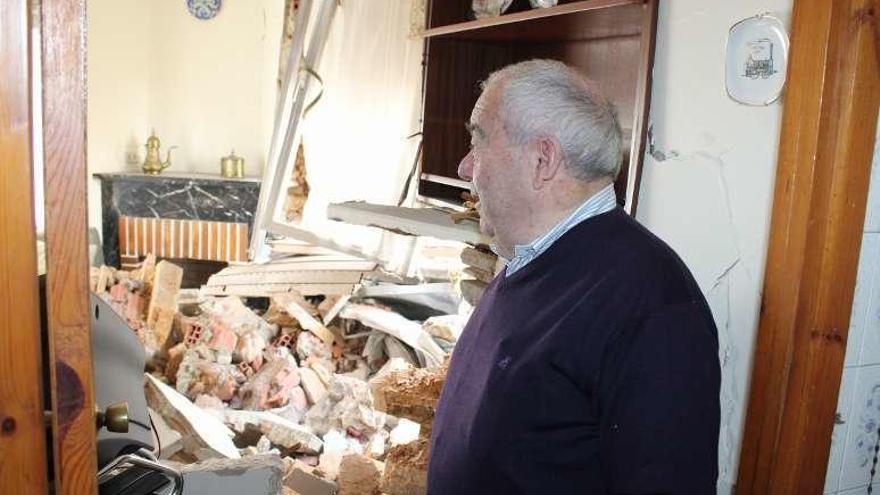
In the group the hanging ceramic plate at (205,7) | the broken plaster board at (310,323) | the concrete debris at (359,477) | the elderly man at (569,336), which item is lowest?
the concrete debris at (359,477)

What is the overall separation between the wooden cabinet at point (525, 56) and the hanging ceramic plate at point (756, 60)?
19cm

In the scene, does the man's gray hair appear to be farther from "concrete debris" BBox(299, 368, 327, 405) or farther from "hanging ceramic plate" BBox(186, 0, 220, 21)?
"hanging ceramic plate" BBox(186, 0, 220, 21)

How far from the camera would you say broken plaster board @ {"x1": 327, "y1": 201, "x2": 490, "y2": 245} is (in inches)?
81.0

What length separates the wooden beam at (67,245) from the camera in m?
0.56

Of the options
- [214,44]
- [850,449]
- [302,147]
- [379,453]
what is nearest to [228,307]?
[302,147]

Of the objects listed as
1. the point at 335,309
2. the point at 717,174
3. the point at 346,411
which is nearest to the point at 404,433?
the point at 346,411

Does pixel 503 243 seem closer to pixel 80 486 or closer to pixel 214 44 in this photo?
pixel 80 486

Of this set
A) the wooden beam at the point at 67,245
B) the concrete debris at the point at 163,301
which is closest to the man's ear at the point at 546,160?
the wooden beam at the point at 67,245

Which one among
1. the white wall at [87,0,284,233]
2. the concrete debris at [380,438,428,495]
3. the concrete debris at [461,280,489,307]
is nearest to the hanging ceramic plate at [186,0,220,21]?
the white wall at [87,0,284,233]

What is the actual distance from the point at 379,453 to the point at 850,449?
1804 mm

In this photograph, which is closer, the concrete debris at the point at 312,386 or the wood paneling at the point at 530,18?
the wood paneling at the point at 530,18

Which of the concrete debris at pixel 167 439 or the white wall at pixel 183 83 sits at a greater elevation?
the white wall at pixel 183 83

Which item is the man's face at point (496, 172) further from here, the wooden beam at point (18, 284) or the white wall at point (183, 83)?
the white wall at point (183, 83)

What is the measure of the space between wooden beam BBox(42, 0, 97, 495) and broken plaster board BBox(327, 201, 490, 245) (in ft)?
4.46
